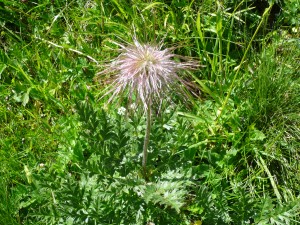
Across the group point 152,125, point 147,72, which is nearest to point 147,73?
point 147,72

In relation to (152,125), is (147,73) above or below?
below

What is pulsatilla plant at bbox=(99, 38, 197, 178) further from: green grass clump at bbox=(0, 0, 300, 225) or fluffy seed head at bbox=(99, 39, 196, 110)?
green grass clump at bbox=(0, 0, 300, 225)

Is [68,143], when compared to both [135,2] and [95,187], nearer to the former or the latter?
[95,187]

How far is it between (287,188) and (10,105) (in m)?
1.75

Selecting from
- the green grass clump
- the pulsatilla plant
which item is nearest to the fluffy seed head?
the pulsatilla plant

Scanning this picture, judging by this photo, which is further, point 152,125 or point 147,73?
point 152,125

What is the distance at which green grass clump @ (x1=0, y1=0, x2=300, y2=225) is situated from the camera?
8.07 ft

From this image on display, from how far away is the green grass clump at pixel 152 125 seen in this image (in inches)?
96.8

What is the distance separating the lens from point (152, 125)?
2607 millimetres

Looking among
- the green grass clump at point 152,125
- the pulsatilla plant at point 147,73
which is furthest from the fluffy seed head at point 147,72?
the green grass clump at point 152,125

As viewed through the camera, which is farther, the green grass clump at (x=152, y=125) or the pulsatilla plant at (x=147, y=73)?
the green grass clump at (x=152, y=125)

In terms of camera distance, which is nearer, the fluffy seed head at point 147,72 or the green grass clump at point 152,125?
the fluffy seed head at point 147,72

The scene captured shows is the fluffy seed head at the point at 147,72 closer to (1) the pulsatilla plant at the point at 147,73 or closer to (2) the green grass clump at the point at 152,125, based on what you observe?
(1) the pulsatilla plant at the point at 147,73

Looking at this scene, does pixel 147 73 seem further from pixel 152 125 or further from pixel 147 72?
pixel 152 125
